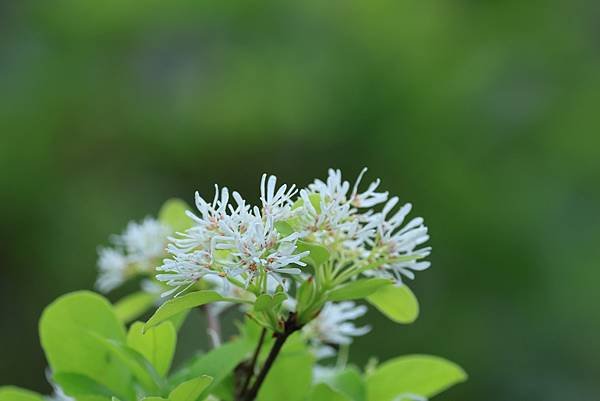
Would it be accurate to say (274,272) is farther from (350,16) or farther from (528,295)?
(350,16)

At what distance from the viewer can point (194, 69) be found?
169 inches

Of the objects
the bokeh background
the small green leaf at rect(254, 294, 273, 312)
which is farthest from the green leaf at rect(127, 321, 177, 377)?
the bokeh background

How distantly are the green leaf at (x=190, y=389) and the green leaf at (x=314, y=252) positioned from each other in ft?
0.31

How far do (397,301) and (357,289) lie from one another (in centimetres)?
9

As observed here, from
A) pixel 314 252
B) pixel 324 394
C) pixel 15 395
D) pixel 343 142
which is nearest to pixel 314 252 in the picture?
pixel 314 252

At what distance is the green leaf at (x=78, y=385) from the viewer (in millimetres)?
611

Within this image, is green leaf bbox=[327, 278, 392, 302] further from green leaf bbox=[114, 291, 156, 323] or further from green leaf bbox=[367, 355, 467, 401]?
green leaf bbox=[114, 291, 156, 323]

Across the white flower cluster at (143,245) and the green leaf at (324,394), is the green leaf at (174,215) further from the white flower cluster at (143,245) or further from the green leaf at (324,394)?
the green leaf at (324,394)

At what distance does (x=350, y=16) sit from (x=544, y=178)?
120cm

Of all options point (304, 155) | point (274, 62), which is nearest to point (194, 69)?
point (274, 62)

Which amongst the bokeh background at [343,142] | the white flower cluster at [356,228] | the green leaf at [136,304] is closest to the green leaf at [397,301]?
the white flower cluster at [356,228]

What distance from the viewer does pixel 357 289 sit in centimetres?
57

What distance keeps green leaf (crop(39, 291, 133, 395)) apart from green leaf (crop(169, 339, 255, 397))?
0.17 feet

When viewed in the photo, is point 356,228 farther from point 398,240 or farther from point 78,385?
point 78,385
